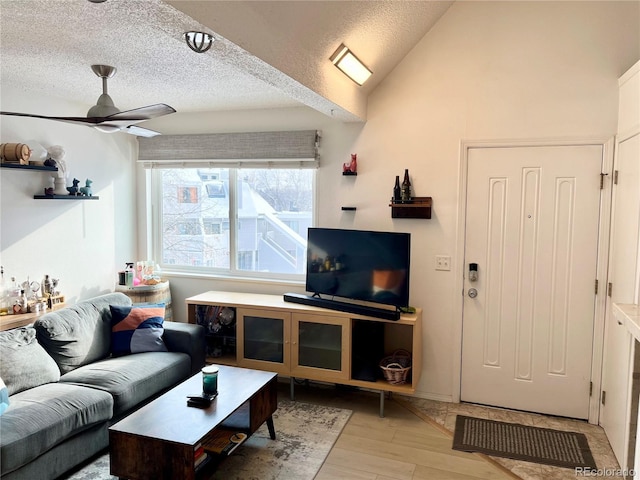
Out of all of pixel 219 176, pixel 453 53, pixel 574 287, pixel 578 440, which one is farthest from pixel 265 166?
pixel 578 440

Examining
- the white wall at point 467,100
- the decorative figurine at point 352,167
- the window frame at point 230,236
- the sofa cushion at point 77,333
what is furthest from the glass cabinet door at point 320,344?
the sofa cushion at point 77,333

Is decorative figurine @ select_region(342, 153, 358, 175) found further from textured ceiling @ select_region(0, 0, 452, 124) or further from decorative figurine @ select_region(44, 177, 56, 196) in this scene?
decorative figurine @ select_region(44, 177, 56, 196)

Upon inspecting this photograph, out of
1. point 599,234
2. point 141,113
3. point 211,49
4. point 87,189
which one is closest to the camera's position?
point 211,49

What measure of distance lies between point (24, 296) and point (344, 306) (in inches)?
94.3

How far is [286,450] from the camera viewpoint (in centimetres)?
290

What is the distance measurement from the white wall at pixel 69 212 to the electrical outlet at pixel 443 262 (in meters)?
2.99

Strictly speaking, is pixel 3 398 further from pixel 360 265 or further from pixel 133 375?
pixel 360 265

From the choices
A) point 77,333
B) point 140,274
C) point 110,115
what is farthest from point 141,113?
point 140,274

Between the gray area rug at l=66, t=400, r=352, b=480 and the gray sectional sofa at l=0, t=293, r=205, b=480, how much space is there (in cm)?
26

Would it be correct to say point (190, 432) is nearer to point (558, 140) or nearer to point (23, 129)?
point (23, 129)

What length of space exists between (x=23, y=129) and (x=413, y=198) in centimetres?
301

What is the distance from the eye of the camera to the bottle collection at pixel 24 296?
3449mm

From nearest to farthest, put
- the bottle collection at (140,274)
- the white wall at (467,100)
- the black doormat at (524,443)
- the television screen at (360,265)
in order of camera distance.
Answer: the black doormat at (524,443) → the white wall at (467,100) → the television screen at (360,265) → the bottle collection at (140,274)

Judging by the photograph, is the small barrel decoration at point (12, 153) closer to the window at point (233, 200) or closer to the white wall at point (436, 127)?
the white wall at point (436, 127)
